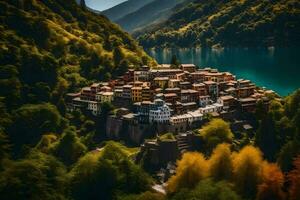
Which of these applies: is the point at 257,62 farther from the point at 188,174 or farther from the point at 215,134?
the point at 188,174

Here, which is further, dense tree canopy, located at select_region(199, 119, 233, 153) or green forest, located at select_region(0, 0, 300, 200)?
dense tree canopy, located at select_region(199, 119, 233, 153)

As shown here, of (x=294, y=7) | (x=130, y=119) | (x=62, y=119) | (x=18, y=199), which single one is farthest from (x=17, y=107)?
(x=294, y=7)

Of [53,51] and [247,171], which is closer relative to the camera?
[247,171]

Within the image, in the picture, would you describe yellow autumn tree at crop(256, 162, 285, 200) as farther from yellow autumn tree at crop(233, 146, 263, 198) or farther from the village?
the village

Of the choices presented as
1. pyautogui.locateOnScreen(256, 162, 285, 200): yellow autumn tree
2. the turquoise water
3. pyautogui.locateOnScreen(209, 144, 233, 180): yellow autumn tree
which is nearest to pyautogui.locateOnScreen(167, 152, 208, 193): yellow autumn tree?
pyautogui.locateOnScreen(209, 144, 233, 180): yellow autumn tree

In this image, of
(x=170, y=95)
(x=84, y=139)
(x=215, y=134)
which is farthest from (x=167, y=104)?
(x=84, y=139)

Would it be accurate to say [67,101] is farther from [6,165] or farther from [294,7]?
[294,7]
